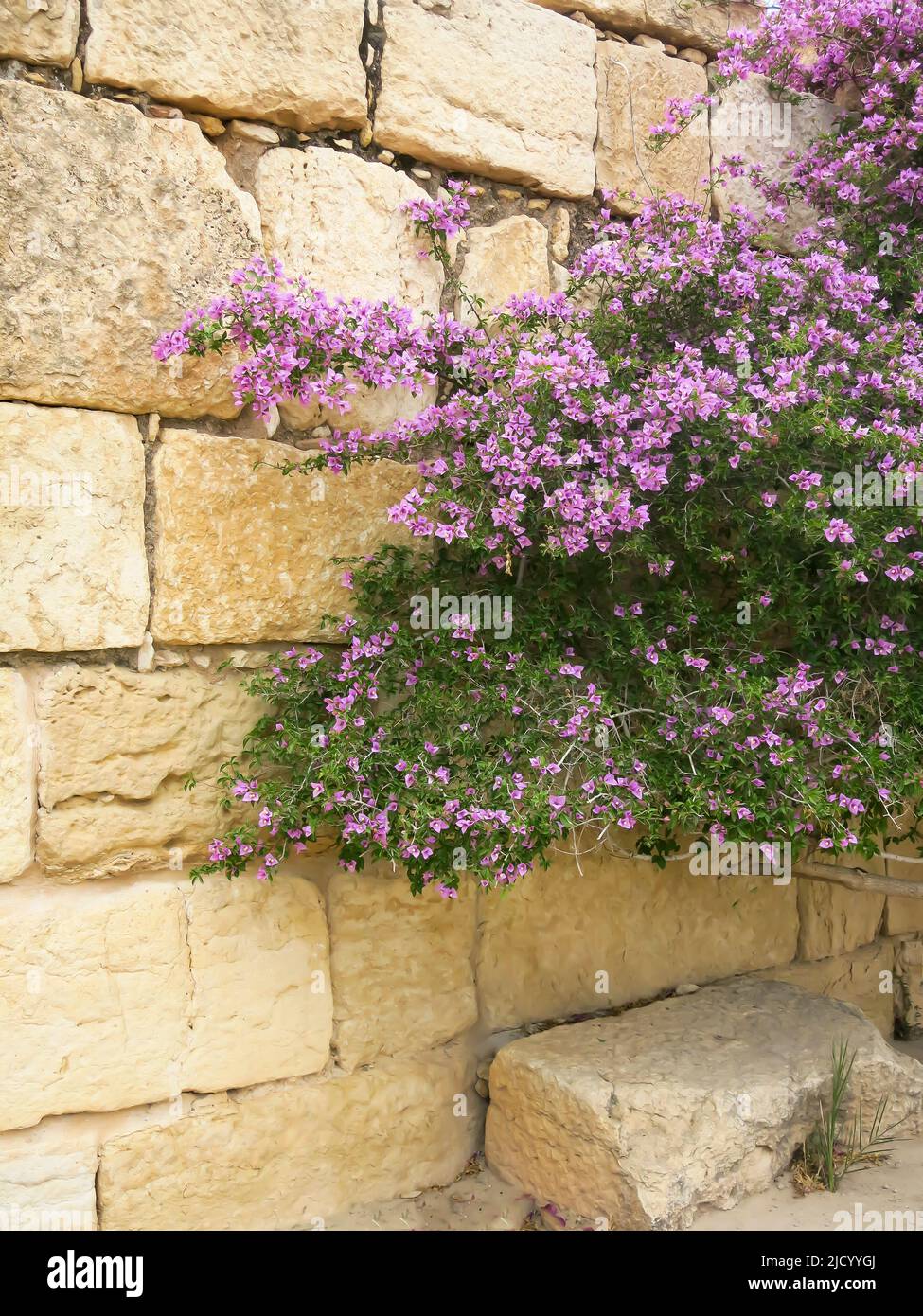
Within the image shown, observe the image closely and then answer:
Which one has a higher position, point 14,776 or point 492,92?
point 492,92

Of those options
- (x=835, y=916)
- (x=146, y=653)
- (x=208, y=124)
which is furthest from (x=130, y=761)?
(x=835, y=916)

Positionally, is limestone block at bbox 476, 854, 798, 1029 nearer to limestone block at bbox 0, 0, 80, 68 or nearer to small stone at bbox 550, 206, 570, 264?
small stone at bbox 550, 206, 570, 264

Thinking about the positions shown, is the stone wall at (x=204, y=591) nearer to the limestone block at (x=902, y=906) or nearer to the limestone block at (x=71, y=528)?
the limestone block at (x=71, y=528)

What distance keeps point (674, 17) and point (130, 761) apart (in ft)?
9.71

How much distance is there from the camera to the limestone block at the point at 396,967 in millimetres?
3027

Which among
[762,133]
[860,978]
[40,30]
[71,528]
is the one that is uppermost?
[762,133]

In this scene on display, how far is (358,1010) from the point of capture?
3.05m

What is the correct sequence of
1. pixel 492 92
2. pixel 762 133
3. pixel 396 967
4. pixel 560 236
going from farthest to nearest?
pixel 762 133
pixel 560 236
pixel 492 92
pixel 396 967

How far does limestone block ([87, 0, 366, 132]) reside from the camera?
8.78ft

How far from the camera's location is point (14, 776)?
2.54m

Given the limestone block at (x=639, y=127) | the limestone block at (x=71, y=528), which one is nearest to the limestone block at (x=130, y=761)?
the limestone block at (x=71, y=528)

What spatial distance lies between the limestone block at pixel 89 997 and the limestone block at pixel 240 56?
6.35 ft

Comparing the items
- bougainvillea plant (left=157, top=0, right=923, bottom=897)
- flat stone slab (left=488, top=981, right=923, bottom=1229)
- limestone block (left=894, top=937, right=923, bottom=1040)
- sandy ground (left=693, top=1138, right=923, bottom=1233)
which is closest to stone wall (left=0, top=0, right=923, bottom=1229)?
bougainvillea plant (left=157, top=0, right=923, bottom=897)

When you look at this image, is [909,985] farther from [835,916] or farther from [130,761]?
[130,761]
